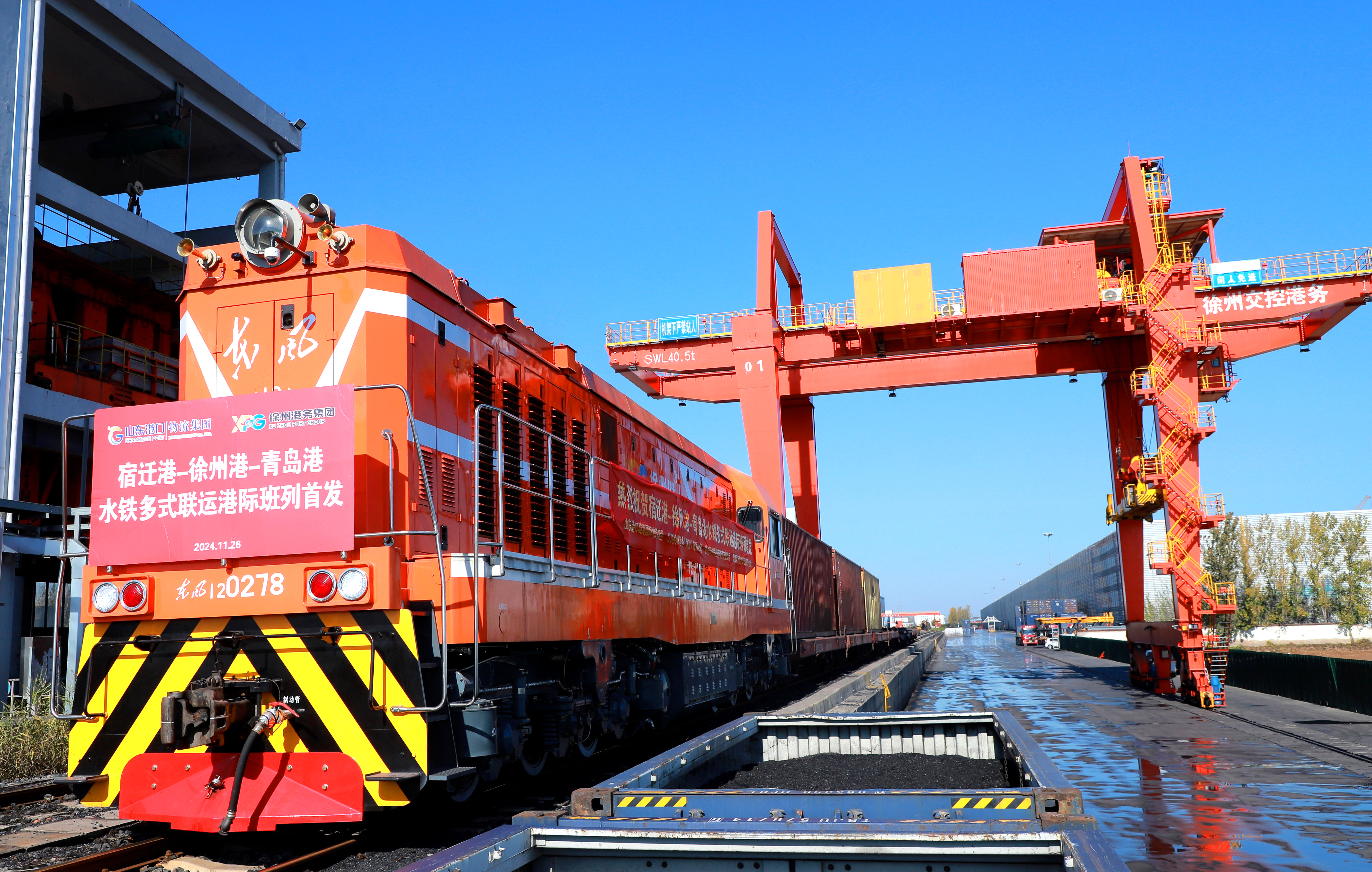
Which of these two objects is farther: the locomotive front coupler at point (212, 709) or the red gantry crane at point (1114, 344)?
the red gantry crane at point (1114, 344)

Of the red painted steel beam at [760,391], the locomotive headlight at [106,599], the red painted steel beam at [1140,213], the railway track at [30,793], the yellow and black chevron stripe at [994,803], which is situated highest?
the red painted steel beam at [1140,213]

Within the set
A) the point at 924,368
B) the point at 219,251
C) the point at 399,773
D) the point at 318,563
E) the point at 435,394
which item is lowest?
the point at 399,773

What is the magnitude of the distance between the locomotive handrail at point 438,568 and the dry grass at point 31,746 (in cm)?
621

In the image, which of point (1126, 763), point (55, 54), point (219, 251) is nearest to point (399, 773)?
point (219, 251)

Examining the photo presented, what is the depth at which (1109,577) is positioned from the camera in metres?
77.1

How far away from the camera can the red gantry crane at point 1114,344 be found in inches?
759

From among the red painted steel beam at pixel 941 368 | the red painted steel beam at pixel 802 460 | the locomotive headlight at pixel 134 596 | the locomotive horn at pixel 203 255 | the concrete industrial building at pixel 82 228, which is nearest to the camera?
the locomotive headlight at pixel 134 596

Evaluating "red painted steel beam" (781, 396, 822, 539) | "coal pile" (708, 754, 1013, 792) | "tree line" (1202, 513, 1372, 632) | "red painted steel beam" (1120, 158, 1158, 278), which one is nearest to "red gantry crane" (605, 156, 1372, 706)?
"red painted steel beam" (1120, 158, 1158, 278)

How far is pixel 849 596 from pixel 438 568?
22460 mm

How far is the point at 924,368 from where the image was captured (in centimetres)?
2439


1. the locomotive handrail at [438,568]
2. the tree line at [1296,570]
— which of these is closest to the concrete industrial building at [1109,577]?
the tree line at [1296,570]

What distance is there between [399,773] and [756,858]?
2.68 meters

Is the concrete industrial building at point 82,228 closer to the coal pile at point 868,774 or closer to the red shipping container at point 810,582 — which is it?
the coal pile at point 868,774

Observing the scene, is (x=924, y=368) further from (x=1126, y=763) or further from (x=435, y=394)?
(x=435, y=394)
